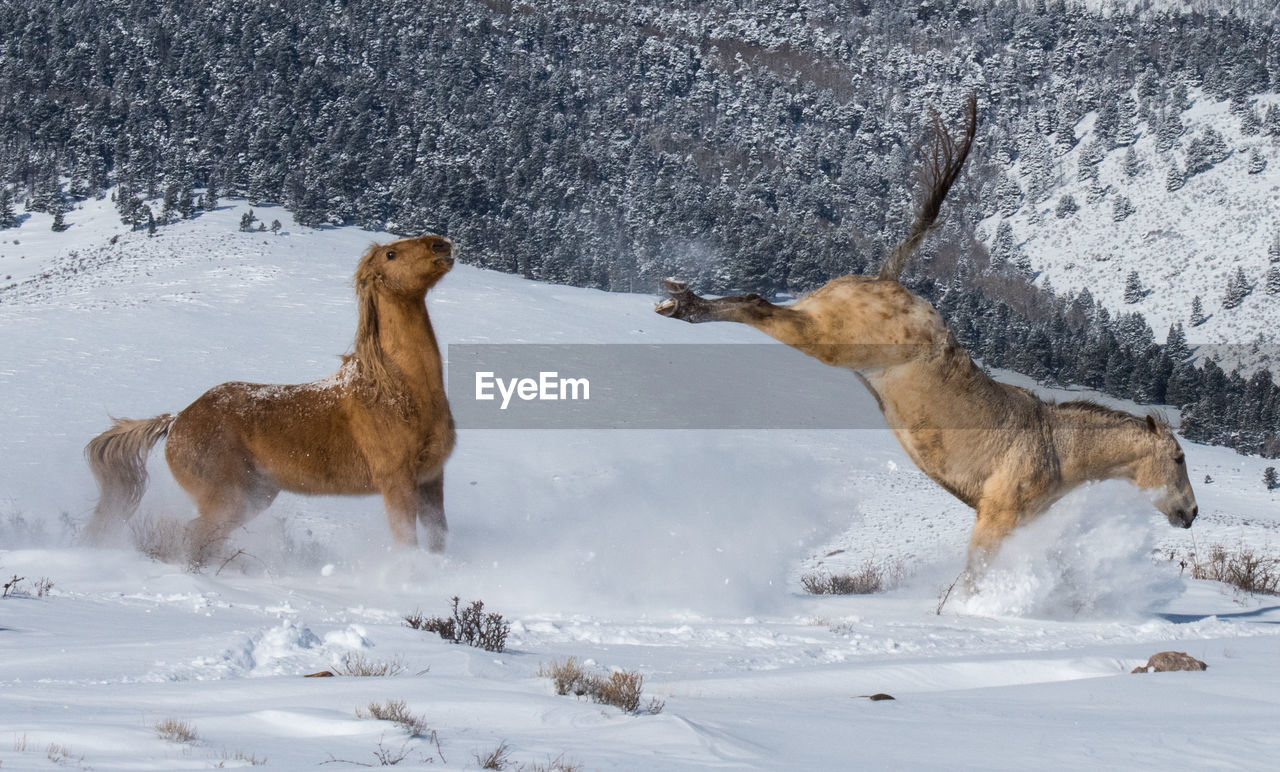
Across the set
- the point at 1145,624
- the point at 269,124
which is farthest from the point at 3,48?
the point at 1145,624

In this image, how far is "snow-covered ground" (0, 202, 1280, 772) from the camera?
3.19 metres

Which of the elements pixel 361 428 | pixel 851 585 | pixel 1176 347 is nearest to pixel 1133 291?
pixel 1176 347

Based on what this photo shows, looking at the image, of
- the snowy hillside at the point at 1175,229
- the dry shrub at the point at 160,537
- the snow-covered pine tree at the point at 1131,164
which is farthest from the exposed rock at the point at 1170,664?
the snow-covered pine tree at the point at 1131,164

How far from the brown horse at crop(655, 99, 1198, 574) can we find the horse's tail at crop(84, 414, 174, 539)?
14.9 ft

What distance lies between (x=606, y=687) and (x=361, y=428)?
479 centimetres

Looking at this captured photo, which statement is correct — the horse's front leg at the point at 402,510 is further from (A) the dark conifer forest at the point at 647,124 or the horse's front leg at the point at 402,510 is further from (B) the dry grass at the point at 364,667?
(A) the dark conifer forest at the point at 647,124

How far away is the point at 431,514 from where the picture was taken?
8.19m

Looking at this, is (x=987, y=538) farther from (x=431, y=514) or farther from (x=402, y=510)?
(x=402, y=510)

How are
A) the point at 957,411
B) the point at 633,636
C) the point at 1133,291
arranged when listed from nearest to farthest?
the point at 633,636 → the point at 957,411 → the point at 1133,291

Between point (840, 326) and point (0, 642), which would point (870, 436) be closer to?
point (840, 326)

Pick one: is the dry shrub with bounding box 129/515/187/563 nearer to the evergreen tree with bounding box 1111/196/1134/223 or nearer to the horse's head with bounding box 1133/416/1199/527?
the horse's head with bounding box 1133/416/1199/527

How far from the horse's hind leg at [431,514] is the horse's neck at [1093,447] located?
471 centimetres

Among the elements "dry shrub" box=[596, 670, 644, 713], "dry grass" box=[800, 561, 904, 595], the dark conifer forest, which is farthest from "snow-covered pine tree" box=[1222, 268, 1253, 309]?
"dry shrub" box=[596, 670, 644, 713]

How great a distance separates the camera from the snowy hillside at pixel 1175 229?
276 ft
